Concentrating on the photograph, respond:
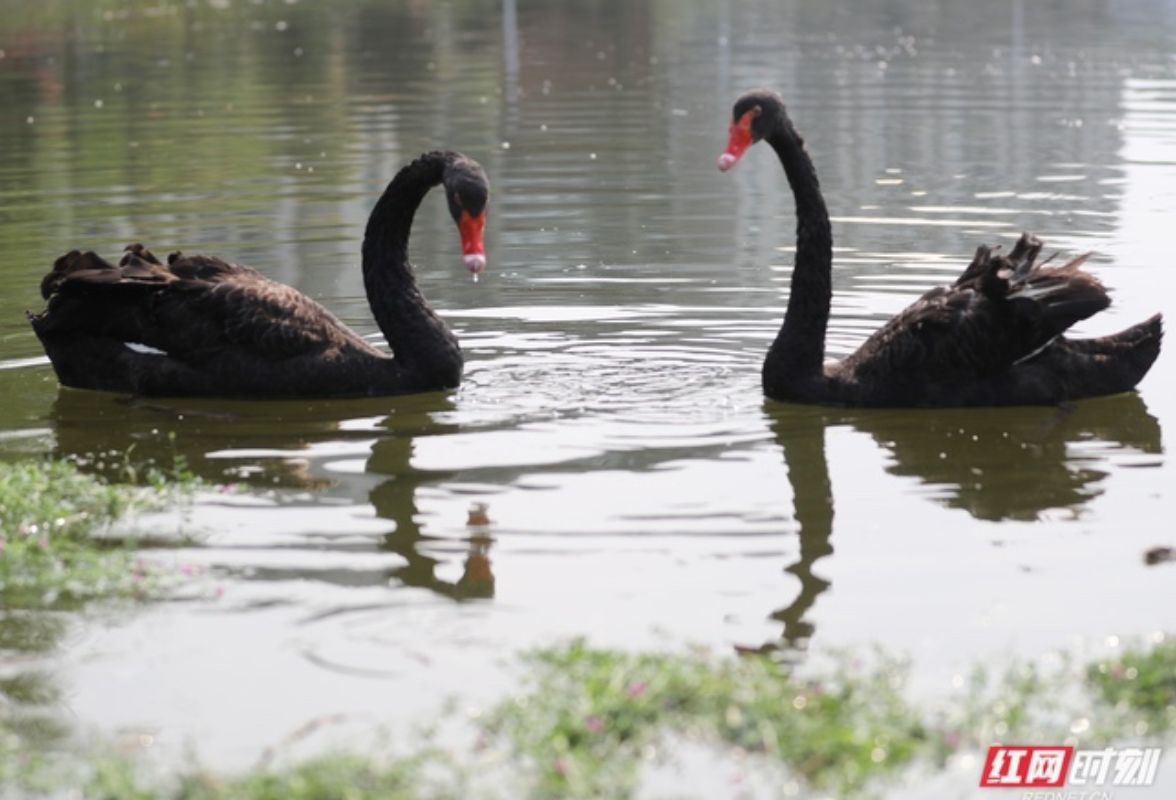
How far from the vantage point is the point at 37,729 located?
432 centimetres

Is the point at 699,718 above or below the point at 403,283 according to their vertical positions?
below

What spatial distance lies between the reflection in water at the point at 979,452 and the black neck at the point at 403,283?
134 centimetres

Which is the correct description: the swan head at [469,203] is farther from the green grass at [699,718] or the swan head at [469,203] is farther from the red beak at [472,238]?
the green grass at [699,718]

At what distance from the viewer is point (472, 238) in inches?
288

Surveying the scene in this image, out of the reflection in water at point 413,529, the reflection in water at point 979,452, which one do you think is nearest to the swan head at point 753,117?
the reflection in water at point 979,452

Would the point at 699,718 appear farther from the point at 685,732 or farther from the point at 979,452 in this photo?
the point at 979,452

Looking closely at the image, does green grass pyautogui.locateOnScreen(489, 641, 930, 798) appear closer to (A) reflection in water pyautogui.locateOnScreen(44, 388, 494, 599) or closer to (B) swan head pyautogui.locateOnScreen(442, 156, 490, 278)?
(A) reflection in water pyautogui.locateOnScreen(44, 388, 494, 599)

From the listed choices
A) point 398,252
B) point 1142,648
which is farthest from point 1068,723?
point 398,252

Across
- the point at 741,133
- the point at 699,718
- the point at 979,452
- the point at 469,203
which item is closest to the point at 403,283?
the point at 469,203

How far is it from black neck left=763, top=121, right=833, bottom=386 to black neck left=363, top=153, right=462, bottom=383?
50.5 inches

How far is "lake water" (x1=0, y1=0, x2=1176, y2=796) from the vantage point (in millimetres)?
4852

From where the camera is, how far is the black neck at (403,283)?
7773 millimetres

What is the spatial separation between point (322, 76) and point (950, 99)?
7411mm

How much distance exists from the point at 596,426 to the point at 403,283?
133 centimetres
